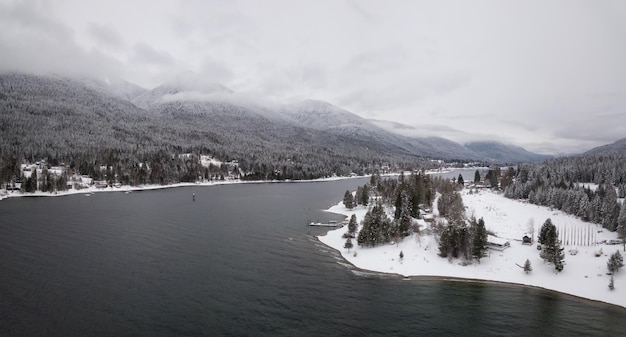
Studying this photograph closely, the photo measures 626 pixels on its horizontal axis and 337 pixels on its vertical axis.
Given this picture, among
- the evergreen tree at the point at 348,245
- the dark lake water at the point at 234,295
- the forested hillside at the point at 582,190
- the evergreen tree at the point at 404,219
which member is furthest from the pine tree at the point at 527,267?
the evergreen tree at the point at 348,245

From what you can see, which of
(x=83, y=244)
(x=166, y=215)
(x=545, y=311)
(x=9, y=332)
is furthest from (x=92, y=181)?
(x=545, y=311)

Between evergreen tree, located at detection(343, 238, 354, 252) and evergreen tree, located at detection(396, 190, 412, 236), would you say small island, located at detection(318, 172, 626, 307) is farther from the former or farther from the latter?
evergreen tree, located at detection(396, 190, 412, 236)

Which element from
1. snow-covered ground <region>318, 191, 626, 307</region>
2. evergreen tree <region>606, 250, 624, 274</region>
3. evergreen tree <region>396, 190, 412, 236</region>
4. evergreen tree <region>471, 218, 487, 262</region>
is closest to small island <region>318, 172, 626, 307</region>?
snow-covered ground <region>318, 191, 626, 307</region>

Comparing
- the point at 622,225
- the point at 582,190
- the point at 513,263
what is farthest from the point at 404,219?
the point at 582,190

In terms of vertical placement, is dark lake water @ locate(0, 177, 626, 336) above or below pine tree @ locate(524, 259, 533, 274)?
below

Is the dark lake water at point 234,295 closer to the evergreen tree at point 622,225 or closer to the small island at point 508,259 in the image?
the small island at point 508,259

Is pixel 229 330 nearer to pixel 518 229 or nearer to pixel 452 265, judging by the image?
pixel 452 265

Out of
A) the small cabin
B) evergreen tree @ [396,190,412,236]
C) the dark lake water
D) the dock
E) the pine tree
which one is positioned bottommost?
the dark lake water

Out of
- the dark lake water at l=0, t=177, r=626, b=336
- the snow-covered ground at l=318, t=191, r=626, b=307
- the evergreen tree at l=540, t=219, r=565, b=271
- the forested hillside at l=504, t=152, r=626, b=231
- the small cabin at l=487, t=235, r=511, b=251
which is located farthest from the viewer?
the forested hillside at l=504, t=152, r=626, b=231

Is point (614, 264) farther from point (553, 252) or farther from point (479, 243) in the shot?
point (479, 243)
